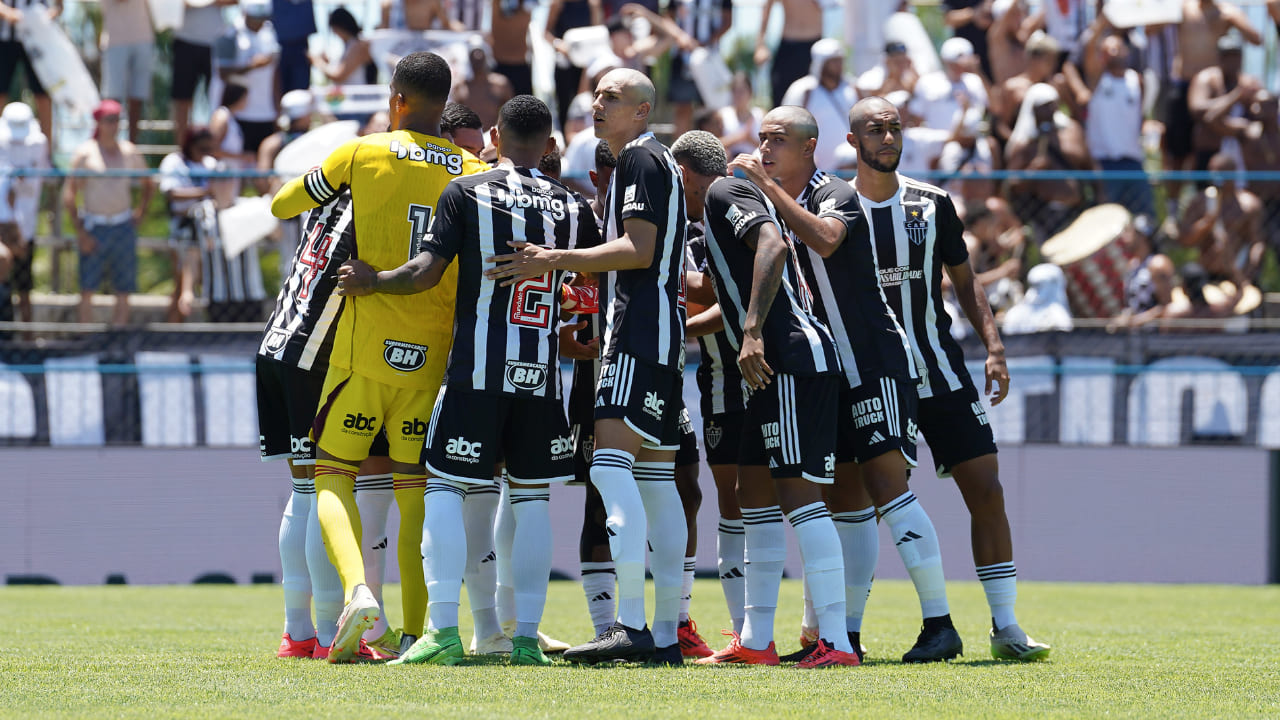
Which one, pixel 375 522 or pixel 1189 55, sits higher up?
pixel 1189 55

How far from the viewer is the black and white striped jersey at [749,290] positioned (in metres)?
6.22

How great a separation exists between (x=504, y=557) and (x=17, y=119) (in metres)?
8.79

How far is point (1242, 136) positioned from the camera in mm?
14195

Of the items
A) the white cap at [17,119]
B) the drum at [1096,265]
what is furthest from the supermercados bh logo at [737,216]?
the white cap at [17,119]

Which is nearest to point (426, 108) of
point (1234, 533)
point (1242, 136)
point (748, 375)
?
point (748, 375)

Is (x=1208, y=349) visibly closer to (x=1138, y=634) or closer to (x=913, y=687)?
(x=1138, y=634)

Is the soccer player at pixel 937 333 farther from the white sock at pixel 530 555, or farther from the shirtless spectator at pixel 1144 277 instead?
the shirtless spectator at pixel 1144 277

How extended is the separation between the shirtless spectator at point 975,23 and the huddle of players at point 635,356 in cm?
968

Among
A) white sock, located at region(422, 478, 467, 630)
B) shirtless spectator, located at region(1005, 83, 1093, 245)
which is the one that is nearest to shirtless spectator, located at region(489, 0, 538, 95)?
shirtless spectator, located at region(1005, 83, 1093, 245)

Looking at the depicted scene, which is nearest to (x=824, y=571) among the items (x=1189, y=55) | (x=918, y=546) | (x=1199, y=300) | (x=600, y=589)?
(x=918, y=546)

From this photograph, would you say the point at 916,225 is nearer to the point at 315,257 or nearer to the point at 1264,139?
the point at 315,257

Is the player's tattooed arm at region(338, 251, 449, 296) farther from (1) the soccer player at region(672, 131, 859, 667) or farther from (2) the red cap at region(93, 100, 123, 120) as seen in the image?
(2) the red cap at region(93, 100, 123, 120)

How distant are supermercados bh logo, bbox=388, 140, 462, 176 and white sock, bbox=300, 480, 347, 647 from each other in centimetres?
156

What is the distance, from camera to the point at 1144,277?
1220 centimetres
